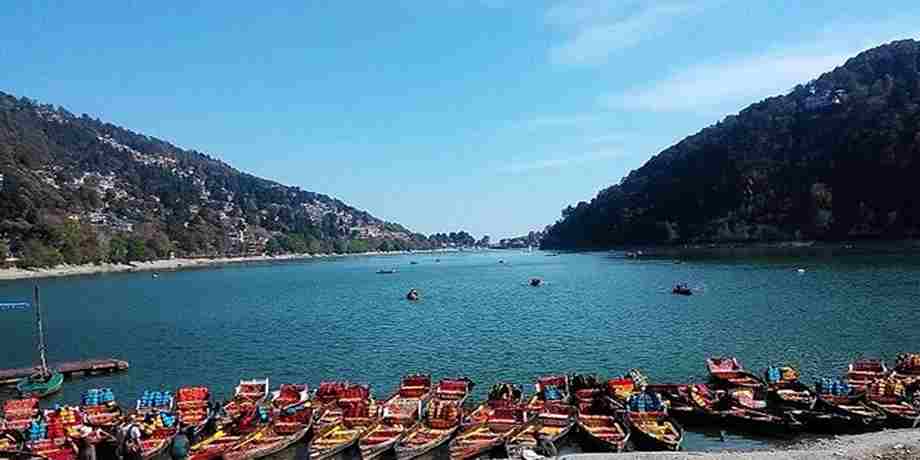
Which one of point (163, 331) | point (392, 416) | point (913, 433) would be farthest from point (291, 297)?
point (913, 433)

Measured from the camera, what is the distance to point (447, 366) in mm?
57781

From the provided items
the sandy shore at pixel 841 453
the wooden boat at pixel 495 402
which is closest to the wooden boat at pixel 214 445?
the wooden boat at pixel 495 402

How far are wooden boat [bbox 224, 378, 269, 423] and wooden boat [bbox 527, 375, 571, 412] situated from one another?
1395cm

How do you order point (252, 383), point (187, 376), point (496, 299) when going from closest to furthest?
point (252, 383) → point (187, 376) → point (496, 299)

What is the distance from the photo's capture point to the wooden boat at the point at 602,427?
33.0 meters

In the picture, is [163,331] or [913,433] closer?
[913,433]

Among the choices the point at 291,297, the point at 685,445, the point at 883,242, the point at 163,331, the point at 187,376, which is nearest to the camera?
the point at 685,445

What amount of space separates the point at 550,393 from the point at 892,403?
1593cm

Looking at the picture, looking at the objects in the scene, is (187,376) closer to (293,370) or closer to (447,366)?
(293,370)

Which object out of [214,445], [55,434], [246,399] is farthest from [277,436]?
[55,434]

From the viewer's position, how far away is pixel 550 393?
131 feet

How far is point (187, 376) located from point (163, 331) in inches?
1162

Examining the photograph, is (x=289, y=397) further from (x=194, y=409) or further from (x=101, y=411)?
(x=101, y=411)

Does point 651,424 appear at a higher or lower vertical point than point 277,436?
lower
